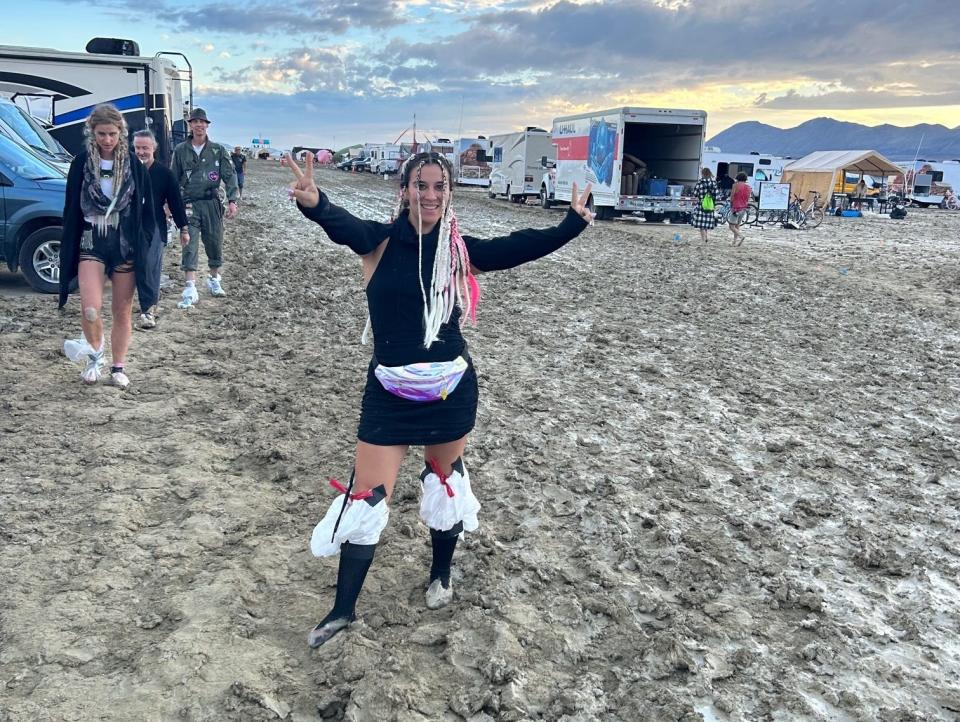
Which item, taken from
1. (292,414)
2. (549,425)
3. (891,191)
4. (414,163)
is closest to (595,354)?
(549,425)

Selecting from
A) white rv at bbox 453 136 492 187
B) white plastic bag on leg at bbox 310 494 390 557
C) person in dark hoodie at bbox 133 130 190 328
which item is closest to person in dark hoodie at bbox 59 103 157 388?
person in dark hoodie at bbox 133 130 190 328

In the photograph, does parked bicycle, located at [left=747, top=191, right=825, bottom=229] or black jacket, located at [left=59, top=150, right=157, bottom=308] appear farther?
parked bicycle, located at [left=747, top=191, right=825, bottom=229]

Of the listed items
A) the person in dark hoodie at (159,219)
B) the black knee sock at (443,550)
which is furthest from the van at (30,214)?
the black knee sock at (443,550)

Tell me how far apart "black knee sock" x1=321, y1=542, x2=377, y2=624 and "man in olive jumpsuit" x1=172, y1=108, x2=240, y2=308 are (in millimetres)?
6261

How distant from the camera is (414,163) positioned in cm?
319

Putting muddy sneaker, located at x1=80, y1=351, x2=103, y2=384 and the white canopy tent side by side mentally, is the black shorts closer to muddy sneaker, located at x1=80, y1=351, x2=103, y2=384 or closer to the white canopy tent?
muddy sneaker, located at x1=80, y1=351, x2=103, y2=384

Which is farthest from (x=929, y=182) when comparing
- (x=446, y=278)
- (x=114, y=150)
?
(x=446, y=278)

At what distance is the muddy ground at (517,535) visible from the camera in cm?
293

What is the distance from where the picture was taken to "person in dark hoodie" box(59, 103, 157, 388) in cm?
550

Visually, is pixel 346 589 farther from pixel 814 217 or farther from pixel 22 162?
pixel 814 217

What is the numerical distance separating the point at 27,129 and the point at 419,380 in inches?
371

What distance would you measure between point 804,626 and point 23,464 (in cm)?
435

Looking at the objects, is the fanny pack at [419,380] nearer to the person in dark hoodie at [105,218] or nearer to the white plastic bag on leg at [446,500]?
the white plastic bag on leg at [446,500]

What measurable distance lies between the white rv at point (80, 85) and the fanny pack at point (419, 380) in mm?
12510
